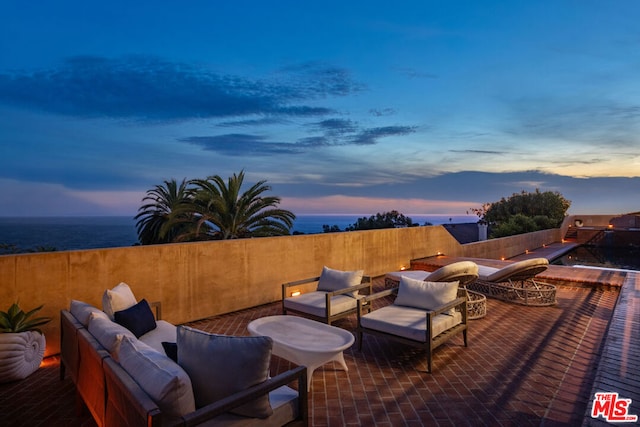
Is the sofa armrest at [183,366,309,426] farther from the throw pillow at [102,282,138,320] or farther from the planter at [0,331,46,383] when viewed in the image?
the planter at [0,331,46,383]

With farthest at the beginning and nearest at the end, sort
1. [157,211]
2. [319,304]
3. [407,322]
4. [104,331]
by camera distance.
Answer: [157,211], [319,304], [407,322], [104,331]

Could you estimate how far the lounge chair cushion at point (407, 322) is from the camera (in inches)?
157

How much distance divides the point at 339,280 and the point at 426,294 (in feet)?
5.00

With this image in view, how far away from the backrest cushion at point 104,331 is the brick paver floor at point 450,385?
0.83 metres

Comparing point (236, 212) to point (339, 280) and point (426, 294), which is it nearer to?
point (339, 280)

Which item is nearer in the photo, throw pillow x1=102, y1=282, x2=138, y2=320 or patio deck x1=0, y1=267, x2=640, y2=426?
patio deck x1=0, y1=267, x2=640, y2=426

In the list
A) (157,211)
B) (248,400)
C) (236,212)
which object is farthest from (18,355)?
(157,211)

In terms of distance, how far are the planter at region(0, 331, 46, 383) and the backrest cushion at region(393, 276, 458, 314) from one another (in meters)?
4.43

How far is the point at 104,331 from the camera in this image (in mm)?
2666

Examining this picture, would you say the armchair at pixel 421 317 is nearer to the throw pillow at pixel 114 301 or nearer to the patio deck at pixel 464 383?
the patio deck at pixel 464 383

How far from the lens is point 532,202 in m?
25.2

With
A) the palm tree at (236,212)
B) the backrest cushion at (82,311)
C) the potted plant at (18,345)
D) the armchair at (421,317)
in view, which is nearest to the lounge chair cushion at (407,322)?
the armchair at (421,317)

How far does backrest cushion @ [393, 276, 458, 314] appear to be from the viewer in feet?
14.9

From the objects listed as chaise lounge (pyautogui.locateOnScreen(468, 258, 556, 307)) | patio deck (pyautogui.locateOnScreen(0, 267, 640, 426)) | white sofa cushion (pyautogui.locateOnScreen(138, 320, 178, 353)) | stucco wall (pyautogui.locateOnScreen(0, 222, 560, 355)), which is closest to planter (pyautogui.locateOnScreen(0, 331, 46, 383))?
patio deck (pyautogui.locateOnScreen(0, 267, 640, 426))
